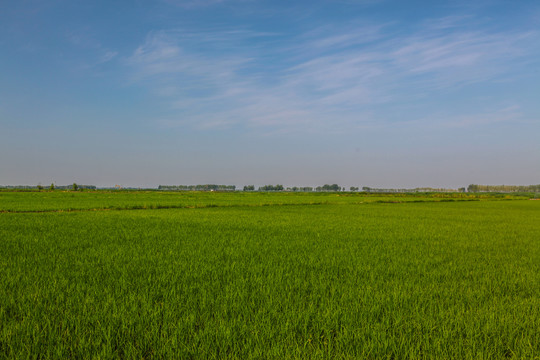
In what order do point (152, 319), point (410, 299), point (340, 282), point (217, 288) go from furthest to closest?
point (340, 282) → point (217, 288) → point (410, 299) → point (152, 319)

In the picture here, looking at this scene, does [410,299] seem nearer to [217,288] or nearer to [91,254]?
[217,288]

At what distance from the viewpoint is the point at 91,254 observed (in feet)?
22.1

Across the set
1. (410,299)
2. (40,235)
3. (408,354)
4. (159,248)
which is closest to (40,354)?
(408,354)

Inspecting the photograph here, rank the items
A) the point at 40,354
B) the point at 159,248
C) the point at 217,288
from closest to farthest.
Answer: the point at 40,354 < the point at 217,288 < the point at 159,248

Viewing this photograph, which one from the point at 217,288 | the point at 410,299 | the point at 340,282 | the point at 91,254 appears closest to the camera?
the point at 410,299

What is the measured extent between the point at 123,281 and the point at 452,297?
479 centimetres

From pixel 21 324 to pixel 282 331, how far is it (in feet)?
8.66

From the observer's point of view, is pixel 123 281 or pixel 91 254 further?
pixel 91 254

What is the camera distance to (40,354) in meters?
2.55

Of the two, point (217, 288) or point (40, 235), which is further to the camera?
point (40, 235)

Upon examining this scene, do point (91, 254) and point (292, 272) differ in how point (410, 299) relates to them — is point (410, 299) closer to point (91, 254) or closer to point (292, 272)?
point (292, 272)

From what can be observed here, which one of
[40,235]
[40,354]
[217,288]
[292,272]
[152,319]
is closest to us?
[40,354]

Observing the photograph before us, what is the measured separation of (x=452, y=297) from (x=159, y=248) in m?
6.45

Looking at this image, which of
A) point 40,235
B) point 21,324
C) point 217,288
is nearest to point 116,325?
point 21,324
